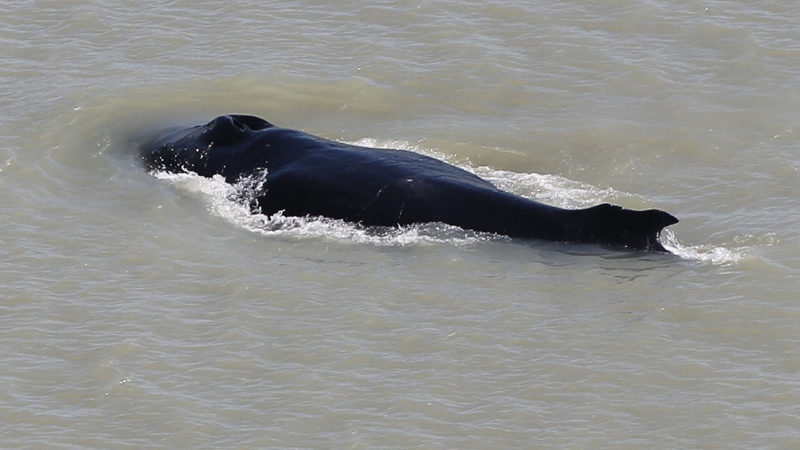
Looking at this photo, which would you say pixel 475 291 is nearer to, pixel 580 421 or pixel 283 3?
pixel 580 421

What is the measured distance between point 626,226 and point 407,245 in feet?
8.46

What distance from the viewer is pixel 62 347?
15.0 meters

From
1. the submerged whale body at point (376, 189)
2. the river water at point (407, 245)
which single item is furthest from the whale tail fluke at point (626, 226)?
the river water at point (407, 245)

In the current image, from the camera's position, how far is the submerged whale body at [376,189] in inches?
679

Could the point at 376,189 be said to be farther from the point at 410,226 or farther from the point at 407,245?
the point at 407,245

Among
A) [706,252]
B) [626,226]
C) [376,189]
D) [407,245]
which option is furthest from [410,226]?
[706,252]

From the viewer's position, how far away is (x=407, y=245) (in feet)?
57.5

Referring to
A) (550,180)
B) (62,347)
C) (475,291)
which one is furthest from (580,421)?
(550,180)

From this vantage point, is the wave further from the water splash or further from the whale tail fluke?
the whale tail fluke

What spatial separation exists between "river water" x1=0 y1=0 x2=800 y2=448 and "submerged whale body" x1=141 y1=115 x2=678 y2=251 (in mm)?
255

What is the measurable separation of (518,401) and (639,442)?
4.15ft

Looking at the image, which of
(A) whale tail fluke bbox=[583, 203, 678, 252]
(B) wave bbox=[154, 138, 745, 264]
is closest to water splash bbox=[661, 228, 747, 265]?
(B) wave bbox=[154, 138, 745, 264]

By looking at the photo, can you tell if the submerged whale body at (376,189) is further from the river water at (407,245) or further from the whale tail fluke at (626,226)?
the river water at (407,245)

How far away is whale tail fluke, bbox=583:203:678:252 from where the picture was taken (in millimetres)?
16781
